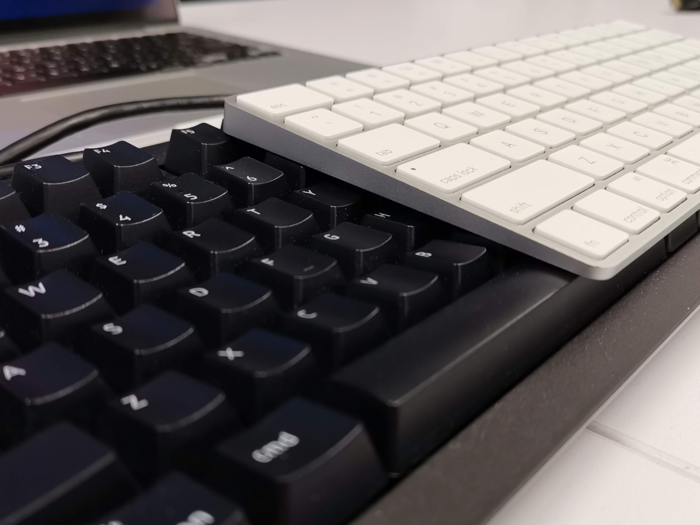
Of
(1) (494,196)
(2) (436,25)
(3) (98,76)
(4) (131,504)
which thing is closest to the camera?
(4) (131,504)

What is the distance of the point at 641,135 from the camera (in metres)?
0.41

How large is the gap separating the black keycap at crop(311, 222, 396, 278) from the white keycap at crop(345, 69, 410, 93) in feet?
0.51

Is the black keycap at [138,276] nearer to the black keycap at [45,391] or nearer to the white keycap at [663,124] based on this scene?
the black keycap at [45,391]

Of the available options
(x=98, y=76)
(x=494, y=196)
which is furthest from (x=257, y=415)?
(x=98, y=76)

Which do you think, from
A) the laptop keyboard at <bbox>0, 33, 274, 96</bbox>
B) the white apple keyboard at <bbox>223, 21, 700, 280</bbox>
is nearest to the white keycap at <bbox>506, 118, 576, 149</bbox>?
the white apple keyboard at <bbox>223, 21, 700, 280</bbox>

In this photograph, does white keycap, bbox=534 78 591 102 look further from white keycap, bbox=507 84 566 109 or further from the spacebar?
the spacebar

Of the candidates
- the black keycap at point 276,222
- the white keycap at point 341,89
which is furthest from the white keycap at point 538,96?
the black keycap at point 276,222

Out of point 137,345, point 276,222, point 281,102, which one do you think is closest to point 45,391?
point 137,345

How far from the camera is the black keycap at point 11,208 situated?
299 millimetres

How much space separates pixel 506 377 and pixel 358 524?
3.6 inches

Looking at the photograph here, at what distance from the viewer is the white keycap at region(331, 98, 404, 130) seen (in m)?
0.38

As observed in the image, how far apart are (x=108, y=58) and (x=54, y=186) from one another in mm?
363

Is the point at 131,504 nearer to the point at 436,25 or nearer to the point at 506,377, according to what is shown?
the point at 506,377

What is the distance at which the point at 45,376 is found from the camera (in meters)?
0.20
